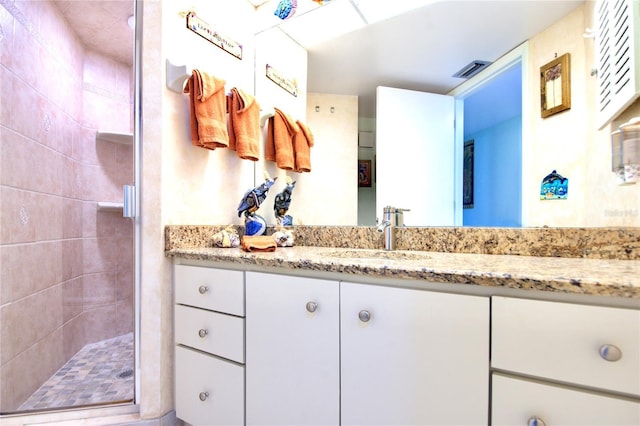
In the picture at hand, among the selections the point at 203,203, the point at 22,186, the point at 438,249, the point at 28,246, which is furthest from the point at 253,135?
the point at 28,246

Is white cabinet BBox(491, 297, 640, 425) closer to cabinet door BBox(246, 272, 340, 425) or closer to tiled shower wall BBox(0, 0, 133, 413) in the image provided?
cabinet door BBox(246, 272, 340, 425)

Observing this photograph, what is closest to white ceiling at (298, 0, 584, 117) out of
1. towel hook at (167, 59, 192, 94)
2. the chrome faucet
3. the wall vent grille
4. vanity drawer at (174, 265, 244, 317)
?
the wall vent grille

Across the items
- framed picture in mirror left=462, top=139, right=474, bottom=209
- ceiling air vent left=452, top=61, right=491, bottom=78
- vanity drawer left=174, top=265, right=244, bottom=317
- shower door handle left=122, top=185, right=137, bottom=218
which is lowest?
vanity drawer left=174, top=265, right=244, bottom=317

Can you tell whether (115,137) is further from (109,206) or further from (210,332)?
(210,332)

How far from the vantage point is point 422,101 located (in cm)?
131

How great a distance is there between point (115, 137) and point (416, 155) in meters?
1.94

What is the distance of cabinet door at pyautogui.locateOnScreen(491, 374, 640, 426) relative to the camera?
0.53m

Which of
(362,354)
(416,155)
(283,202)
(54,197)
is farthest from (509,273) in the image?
(54,197)

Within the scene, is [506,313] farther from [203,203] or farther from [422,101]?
[203,203]

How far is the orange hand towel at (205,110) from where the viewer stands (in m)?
1.17

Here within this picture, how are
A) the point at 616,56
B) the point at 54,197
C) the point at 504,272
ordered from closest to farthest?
1. the point at 504,272
2. the point at 616,56
3. the point at 54,197

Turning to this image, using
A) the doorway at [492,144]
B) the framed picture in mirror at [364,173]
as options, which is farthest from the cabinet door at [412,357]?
the framed picture in mirror at [364,173]

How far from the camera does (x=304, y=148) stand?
1.51 metres

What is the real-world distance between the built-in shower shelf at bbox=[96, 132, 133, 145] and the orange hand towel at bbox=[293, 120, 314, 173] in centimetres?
124
